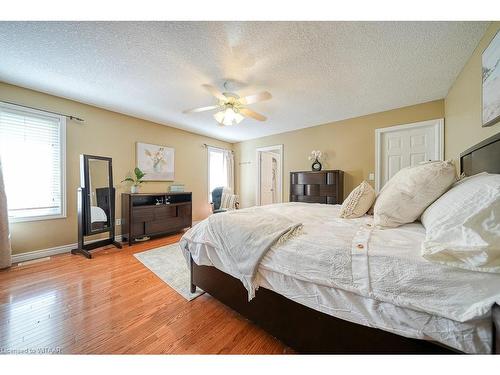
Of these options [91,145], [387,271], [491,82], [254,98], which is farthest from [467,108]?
[91,145]

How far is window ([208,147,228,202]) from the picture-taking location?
Answer: 489 cm

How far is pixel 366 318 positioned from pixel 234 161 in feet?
16.2

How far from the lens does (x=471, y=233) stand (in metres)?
0.69

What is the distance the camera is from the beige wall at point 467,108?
1578 mm

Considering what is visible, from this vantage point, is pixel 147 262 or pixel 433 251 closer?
pixel 433 251

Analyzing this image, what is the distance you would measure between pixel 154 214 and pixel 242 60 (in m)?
2.94

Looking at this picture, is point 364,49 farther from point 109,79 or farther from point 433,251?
point 109,79

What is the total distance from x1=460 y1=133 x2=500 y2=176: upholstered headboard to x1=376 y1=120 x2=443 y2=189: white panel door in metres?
1.38

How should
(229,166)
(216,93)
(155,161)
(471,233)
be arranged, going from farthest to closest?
(229,166) → (155,161) → (216,93) → (471,233)

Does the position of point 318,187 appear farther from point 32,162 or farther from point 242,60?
point 32,162

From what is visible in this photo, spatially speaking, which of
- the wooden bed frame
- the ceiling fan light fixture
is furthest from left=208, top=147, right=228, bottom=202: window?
the wooden bed frame

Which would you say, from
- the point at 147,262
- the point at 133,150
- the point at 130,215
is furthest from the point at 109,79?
the point at 147,262

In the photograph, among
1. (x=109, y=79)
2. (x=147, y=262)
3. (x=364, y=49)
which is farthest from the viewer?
(x=147, y=262)

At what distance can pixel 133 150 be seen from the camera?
11.6 ft
